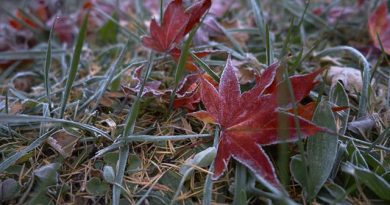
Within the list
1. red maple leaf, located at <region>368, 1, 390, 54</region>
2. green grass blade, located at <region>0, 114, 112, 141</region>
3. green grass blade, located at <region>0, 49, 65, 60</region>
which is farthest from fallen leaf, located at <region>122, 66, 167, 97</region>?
red maple leaf, located at <region>368, 1, 390, 54</region>

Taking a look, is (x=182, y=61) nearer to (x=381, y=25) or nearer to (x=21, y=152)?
(x=21, y=152)

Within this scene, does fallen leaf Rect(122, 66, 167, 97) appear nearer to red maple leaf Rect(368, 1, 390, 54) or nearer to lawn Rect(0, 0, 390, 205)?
lawn Rect(0, 0, 390, 205)

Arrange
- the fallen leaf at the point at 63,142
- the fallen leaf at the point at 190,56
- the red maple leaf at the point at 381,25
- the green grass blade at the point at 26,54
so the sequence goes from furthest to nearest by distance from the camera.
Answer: the green grass blade at the point at 26,54 → the red maple leaf at the point at 381,25 → the fallen leaf at the point at 190,56 → the fallen leaf at the point at 63,142

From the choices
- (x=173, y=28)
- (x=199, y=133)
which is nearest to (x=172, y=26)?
(x=173, y=28)

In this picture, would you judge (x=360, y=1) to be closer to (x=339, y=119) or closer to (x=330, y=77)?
(x=330, y=77)

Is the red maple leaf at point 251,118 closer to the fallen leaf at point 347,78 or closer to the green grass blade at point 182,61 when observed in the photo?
the green grass blade at point 182,61

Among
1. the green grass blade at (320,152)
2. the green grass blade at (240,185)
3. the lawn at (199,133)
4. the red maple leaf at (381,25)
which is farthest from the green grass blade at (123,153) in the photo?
the red maple leaf at (381,25)
